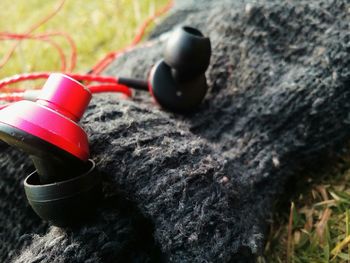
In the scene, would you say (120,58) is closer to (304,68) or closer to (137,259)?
(304,68)

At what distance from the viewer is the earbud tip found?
2.45 feet

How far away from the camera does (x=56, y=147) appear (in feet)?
1.60

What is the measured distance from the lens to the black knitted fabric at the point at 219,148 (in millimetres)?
562

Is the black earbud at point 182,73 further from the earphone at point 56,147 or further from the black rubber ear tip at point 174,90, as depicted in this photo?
the earphone at point 56,147

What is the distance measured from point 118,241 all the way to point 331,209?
405 mm

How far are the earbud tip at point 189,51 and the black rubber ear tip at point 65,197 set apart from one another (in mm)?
301

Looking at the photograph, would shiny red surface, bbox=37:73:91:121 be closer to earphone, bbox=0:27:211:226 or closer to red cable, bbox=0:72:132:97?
earphone, bbox=0:27:211:226

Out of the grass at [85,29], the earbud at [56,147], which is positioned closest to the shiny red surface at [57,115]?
the earbud at [56,147]

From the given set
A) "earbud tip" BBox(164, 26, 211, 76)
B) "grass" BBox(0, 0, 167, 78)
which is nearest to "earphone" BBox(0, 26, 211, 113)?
"earbud tip" BBox(164, 26, 211, 76)

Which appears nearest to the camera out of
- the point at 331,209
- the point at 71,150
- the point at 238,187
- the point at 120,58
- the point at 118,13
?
the point at 71,150

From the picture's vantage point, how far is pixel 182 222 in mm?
561

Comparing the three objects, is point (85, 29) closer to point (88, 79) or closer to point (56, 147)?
point (88, 79)

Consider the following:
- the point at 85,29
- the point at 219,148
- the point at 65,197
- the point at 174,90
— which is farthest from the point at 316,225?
the point at 85,29

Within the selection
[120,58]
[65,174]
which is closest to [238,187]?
[65,174]
